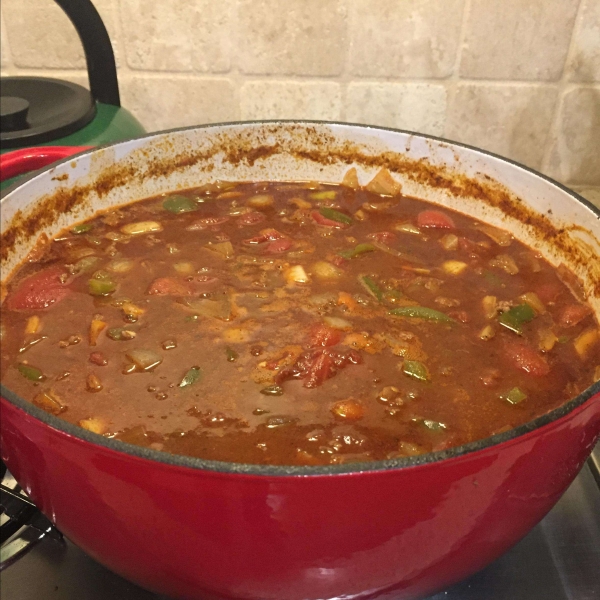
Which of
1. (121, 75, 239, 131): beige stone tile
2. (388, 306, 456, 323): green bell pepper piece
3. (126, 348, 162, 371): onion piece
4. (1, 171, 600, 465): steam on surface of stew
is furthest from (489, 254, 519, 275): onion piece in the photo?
(121, 75, 239, 131): beige stone tile

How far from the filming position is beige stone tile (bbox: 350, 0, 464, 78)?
1.75 metres

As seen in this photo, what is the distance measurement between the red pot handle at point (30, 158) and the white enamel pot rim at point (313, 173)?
25mm

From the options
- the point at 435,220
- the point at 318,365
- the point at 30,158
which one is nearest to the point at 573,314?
the point at 435,220

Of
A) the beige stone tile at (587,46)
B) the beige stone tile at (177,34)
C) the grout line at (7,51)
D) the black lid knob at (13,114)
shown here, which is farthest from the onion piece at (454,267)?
the grout line at (7,51)

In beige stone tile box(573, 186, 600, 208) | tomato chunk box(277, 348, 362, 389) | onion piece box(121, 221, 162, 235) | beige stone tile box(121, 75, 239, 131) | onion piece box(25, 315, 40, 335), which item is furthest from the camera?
beige stone tile box(573, 186, 600, 208)

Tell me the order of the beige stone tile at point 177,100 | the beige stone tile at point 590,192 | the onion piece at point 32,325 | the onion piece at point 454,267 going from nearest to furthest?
the onion piece at point 32,325 < the onion piece at point 454,267 < the beige stone tile at point 177,100 < the beige stone tile at point 590,192

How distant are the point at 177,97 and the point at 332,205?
0.61 m

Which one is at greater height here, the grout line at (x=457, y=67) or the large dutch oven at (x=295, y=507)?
the grout line at (x=457, y=67)

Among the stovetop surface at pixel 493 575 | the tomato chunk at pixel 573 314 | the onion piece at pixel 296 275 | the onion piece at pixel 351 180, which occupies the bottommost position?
the stovetop surface at pixel 493 575

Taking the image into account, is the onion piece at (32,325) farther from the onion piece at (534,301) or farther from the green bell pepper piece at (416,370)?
the onion piece at (534,301)

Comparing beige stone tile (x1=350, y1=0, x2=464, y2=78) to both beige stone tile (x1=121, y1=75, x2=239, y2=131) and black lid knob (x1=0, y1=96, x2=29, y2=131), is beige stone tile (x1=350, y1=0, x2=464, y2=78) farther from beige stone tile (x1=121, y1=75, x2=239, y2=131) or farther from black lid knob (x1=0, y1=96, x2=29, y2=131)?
black lid knob (x1=0, y1=96, x2=29, y2=131)

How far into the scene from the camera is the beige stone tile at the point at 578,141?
1.86 metres

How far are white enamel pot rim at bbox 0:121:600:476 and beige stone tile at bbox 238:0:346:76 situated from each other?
261mm

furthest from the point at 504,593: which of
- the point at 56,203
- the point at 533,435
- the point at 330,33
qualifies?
the point at 330,33
